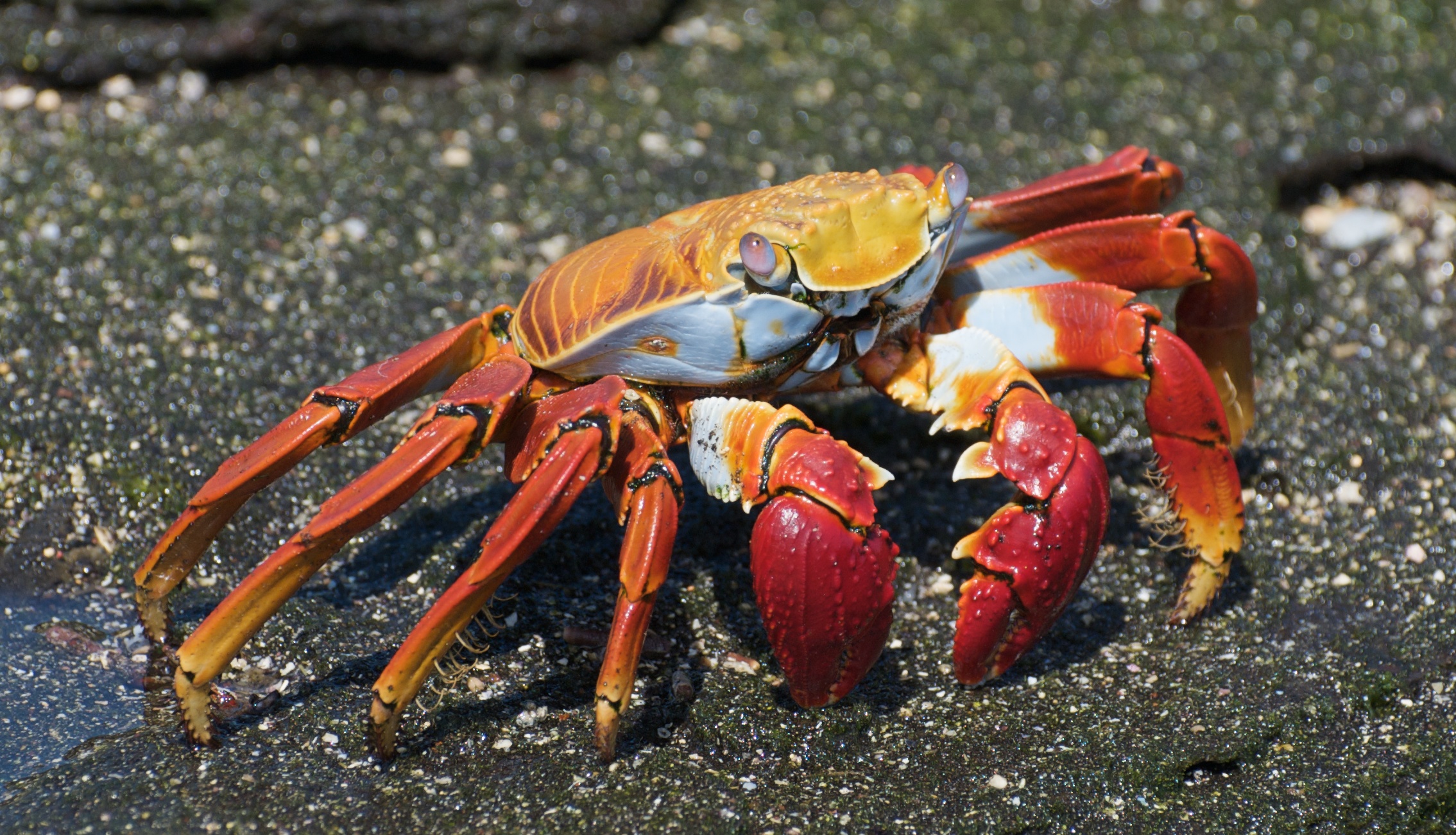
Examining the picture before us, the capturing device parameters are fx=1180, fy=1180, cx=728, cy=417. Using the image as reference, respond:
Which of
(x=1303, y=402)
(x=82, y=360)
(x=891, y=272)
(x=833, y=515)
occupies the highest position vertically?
(x=891, y=272)

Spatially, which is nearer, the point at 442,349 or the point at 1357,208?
the point at 442,349

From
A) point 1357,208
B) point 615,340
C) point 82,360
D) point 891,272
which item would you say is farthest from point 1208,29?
point 82,360

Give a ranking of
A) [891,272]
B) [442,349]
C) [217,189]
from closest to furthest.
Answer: [891,272]
[442,349]
[217,189]

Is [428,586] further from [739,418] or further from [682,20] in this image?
[682,20]

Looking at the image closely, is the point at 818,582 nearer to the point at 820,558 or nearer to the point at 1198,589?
the point at 820,558

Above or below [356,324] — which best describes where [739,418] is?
above

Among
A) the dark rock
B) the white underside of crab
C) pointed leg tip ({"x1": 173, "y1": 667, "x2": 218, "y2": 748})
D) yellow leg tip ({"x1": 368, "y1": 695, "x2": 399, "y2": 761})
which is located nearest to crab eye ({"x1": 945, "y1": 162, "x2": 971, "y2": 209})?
the white underside of crab
